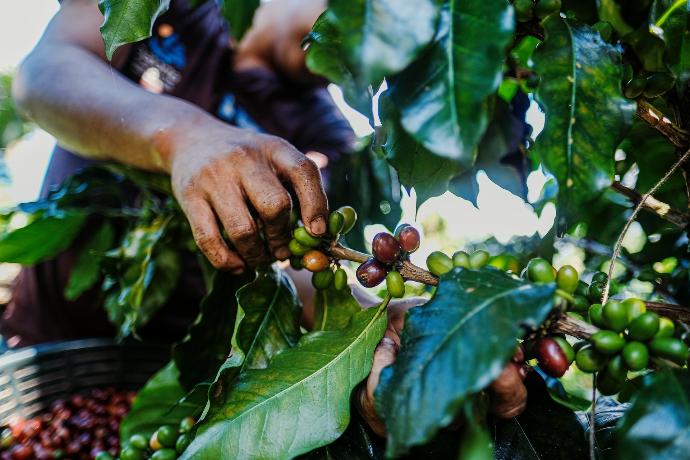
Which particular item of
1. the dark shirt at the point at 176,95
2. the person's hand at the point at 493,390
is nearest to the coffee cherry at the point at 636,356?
the person's hand at the point at 493,390

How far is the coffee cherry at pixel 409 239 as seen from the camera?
0.68 meters

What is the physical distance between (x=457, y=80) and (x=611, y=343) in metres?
0.29

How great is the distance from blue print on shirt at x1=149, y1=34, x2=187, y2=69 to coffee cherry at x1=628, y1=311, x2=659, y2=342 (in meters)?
1.69

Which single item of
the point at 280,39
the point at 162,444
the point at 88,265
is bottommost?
the point at 88,265

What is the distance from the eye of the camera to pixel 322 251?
746 millimetres

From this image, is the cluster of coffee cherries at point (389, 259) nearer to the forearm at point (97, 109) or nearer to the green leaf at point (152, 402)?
the forearm at point (97, 109)

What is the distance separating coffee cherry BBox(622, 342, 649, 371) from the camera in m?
0.47

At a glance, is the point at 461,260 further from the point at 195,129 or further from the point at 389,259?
the point at 195,129

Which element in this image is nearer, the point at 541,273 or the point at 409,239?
the point at 541,273

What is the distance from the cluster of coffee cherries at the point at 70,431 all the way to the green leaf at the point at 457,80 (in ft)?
4.28

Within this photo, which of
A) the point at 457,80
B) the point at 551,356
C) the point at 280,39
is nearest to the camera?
the point at 457,80

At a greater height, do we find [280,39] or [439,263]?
[439,263]

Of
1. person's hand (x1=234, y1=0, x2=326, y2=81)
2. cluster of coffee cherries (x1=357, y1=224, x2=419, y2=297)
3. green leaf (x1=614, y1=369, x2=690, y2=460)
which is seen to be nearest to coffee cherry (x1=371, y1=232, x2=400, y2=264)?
cluster of coffee cherries (x1=357, y1=224, x2=419, y2=297)

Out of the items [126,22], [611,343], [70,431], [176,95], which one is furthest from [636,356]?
[176,95]
